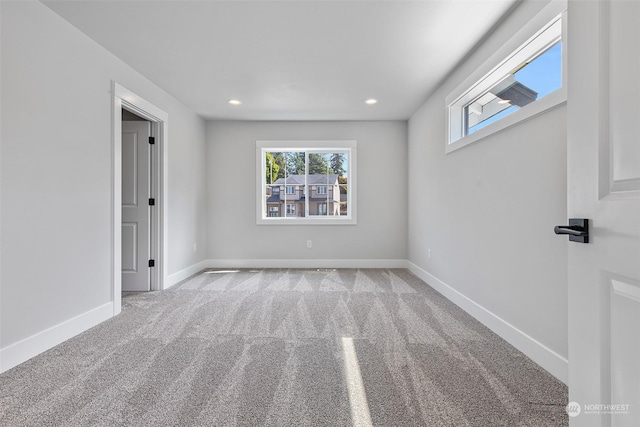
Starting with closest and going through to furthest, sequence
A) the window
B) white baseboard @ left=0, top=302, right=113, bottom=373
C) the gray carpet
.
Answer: the gray carpet, white baseboard @ left=0, top=302, right=113, bottom=373, the window

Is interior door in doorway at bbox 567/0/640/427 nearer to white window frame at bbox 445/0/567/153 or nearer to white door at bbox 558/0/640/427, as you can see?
white door at bbox 558/0/640/427

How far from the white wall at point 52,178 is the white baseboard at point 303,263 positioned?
7.45 ft

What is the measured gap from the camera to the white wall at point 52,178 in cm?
195

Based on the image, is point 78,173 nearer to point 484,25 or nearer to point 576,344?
point 576,344

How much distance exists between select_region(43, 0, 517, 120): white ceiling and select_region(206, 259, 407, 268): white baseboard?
2.54 m

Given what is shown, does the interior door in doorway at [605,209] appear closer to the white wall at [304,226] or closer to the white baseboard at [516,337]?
the white baseboard at [516,337]

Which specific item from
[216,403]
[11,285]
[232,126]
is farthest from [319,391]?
[232,126]

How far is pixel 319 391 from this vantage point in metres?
1.65

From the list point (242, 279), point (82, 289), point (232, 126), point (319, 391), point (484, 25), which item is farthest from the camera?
point (232, 126)

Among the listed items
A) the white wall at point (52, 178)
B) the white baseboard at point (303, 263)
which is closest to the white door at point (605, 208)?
the white wall at point (52, 178)

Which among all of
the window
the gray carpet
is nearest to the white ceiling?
the window

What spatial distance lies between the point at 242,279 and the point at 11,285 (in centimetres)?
253

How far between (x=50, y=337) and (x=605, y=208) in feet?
10.3

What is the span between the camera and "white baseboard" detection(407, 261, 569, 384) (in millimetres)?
1767
